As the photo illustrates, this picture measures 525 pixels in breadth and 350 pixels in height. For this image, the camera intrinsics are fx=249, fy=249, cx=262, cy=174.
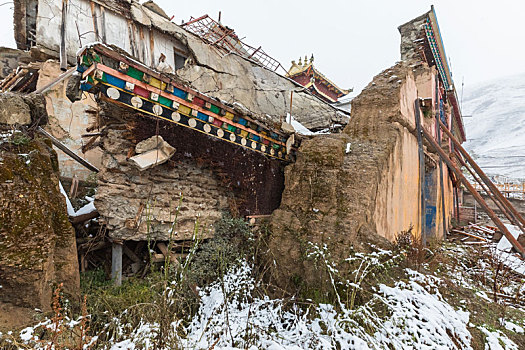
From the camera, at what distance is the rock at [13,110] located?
2954 mm

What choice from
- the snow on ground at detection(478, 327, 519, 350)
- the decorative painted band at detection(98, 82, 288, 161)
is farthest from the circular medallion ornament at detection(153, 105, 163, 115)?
the snow on ground at detection(478, 327, 519, 350)

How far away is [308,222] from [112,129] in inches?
134

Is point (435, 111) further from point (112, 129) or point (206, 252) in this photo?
point (112, 129)

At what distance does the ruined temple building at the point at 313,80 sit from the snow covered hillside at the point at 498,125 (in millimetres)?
24548

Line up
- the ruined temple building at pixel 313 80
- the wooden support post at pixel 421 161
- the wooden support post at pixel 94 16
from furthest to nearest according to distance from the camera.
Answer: the ruined temple building at pixel 313 80, the wooden support post at pixel 94 16, the wooden support post at pixel 421 161

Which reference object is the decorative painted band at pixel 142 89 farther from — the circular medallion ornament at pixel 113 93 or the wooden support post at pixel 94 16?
the wooden support post at pixel 94 16

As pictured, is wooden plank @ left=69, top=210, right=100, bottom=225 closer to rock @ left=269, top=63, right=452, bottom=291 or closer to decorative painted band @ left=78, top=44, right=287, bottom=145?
decorative painted band @ left=78, top=44, right=287, bottom=145

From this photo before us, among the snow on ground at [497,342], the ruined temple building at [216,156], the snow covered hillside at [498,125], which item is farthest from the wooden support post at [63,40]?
the snow covered hillside at [498,125]

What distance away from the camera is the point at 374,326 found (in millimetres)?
2441

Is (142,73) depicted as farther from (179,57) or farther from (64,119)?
(179,57)

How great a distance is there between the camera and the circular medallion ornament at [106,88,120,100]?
3146 millimetres

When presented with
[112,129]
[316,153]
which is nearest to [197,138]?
[112,129]

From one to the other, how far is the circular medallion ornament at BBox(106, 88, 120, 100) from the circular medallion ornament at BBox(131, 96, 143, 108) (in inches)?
7.3

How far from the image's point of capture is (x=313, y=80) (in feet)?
61.6
